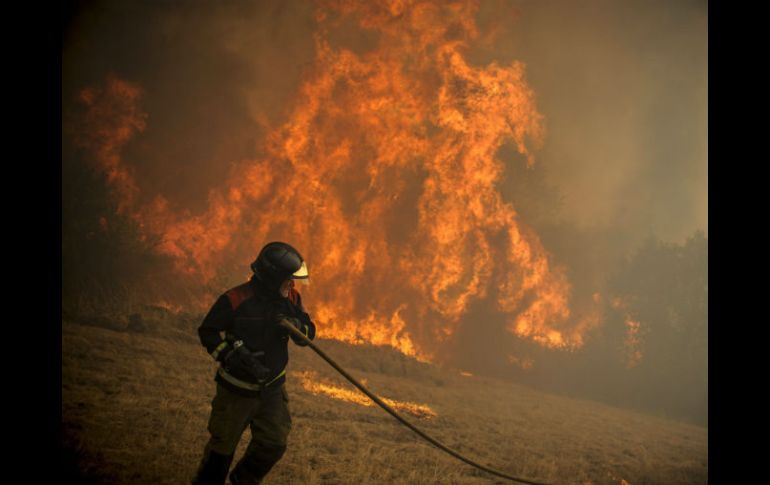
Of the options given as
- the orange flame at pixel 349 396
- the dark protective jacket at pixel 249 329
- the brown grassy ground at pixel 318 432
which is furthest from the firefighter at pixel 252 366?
the orange flame at pixel 349 396

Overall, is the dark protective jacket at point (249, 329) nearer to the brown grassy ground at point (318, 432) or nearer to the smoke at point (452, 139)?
the brown grassy ground at point (318, 432)

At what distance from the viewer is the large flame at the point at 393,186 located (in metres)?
22.9

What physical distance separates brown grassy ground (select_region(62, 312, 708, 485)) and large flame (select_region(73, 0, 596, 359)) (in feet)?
28.9

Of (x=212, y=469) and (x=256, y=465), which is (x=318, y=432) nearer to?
(x=256, y=465)

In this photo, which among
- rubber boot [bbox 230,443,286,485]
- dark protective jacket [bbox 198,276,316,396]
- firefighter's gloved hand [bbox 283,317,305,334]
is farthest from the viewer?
firefighter's gloved hand [bbox 283,317,305,334]

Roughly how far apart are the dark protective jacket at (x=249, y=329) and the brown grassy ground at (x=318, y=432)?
1.74m

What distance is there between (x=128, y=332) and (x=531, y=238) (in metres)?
22.6

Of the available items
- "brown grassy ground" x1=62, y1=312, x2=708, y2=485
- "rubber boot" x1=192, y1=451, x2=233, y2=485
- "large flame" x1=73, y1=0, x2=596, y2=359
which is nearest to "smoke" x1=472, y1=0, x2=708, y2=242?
"large flame" x1=73, y1=0, x2=596, y2=359

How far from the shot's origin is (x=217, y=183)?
76.1ft

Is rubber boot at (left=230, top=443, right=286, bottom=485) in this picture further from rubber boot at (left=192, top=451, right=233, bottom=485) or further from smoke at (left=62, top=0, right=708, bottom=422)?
smoke at (left=62, top=0, right=708, bottom=422)

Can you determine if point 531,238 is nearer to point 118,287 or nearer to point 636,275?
point 636,275

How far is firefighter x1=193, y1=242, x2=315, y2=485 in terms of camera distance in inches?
144

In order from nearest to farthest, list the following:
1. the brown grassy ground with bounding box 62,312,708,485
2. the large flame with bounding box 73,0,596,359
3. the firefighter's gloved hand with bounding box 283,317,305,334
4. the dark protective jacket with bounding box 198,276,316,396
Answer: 1. the dark protective jacket with bounding box 198,276,316,396
2. the firefighter's gloved hand with bounding box 283,317,305,334
3. the brown grassy ground with bounding box 62,312,708,485
4. the large flame with bounding box 73,0,596,359

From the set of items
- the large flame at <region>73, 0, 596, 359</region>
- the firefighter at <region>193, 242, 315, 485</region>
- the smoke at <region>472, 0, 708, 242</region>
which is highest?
the smoke at <region>472, 0, 708, 242</region>
